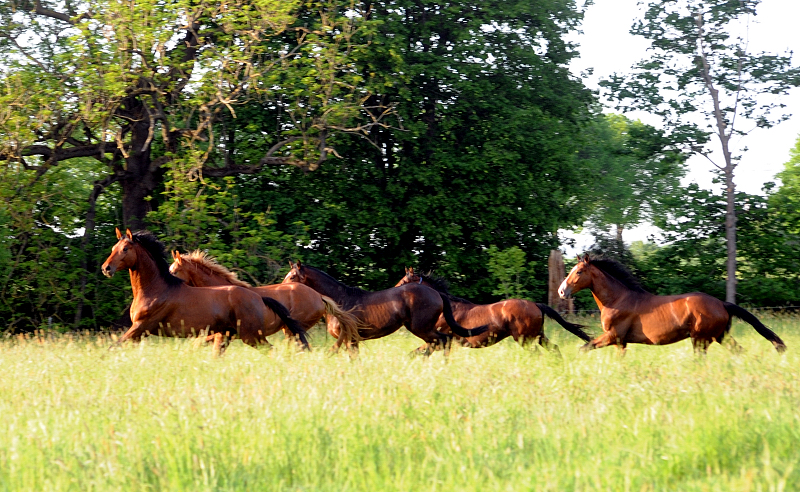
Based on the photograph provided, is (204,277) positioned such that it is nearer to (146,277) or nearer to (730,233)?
(146,277)

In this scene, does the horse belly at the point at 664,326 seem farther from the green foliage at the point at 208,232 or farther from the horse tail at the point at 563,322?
the green foliage at the point at 208,232

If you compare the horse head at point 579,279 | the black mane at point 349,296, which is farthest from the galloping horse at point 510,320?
the black mane at point 349,296

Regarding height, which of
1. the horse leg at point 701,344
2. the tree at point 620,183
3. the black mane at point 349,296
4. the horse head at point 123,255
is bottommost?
the horse leg at point 701,344

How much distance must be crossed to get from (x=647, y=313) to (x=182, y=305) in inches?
243

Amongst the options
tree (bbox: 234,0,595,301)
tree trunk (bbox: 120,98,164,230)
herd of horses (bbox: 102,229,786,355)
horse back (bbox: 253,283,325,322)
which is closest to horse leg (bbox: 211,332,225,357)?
herd of horses (bbox: 102,229,786,355)

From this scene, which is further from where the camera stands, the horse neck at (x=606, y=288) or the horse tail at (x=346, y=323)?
the horse tail at (x=346, y=323)

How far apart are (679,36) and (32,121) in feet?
57.2

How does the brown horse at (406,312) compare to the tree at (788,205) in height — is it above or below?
below

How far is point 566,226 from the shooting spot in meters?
23.8

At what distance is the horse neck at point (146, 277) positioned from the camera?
11078mm

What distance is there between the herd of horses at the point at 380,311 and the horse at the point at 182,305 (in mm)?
13

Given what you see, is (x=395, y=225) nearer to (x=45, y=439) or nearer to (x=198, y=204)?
(x=198, y=204)

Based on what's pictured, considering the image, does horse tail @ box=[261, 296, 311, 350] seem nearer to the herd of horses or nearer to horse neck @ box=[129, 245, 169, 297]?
the herd of horses

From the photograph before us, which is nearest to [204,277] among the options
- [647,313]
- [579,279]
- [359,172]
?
[579,279]
